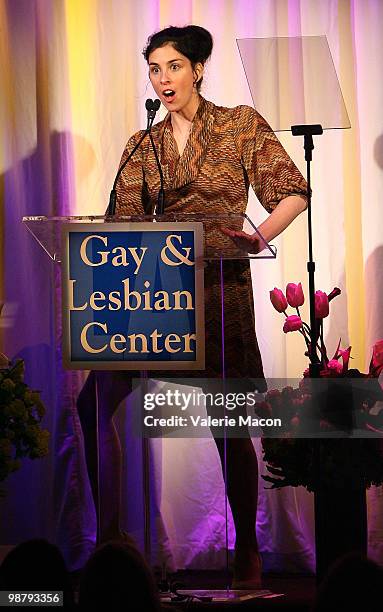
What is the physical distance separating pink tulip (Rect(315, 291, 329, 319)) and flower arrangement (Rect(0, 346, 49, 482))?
0.92m

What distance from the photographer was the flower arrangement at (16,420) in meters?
2.95

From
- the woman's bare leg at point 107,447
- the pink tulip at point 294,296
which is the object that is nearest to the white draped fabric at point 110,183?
the pink tulip at point 294,296

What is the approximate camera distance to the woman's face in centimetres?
378

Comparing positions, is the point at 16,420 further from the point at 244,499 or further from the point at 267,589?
the point at 267,589

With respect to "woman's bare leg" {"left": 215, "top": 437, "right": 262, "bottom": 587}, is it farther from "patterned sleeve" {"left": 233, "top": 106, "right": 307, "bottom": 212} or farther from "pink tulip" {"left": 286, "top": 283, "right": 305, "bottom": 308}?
"patterned sleeve" {"left": 233, "top": 106, "right": 307, "bottom": 212}

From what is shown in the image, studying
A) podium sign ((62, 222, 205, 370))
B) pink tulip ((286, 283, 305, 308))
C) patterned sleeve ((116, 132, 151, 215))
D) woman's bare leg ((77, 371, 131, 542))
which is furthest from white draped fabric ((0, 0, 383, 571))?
podium sign ((62, 222, 205, 370))

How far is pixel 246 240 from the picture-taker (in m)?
2.81

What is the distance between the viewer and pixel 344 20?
3896mm

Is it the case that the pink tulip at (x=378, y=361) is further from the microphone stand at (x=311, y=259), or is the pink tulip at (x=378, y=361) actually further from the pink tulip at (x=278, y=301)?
the pink tulip at (x=278, y=301)

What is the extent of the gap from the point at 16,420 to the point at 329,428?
930 millimetres

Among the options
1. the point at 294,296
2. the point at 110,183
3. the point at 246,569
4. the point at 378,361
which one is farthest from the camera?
the point at 110,183

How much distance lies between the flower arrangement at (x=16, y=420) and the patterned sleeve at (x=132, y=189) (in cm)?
78

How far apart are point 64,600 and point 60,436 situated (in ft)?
6.37

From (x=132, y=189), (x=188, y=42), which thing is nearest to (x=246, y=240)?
(x=132, y=189)
